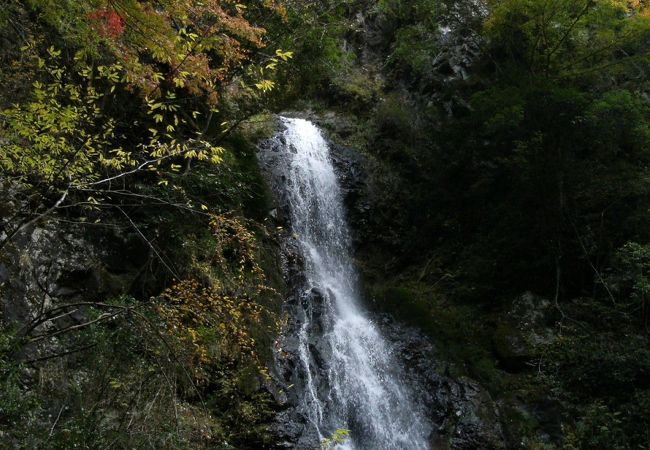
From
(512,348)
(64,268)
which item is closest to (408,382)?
(512,348)

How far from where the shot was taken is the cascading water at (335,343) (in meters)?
8.20

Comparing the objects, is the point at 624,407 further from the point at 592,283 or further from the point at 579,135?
the point at 579,135

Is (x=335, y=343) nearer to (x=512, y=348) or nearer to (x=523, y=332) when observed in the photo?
(x=512, y=348)

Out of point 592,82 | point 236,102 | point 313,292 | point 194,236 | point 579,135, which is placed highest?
point 592,82

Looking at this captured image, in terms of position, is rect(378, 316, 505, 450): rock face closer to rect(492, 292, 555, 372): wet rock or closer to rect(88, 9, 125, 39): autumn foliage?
rect(492, 292, 555, 372): wet rock

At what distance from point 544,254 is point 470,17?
864 cm

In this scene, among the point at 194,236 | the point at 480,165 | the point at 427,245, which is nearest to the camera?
the point at 194,236

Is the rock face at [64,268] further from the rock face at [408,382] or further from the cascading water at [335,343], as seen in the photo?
the rock face at [408,382]

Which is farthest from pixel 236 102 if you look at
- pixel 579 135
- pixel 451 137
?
pixel 579 135

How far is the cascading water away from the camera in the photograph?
820 centimetres

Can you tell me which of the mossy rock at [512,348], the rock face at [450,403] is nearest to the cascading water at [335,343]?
the rock face at [450,403]

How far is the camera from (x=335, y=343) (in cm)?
929

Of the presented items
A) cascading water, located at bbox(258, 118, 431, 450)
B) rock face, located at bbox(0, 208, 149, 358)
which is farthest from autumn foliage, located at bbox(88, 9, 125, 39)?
cascading water, located at bbox(258, 118, 431, 450)

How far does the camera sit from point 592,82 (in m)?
12.5
